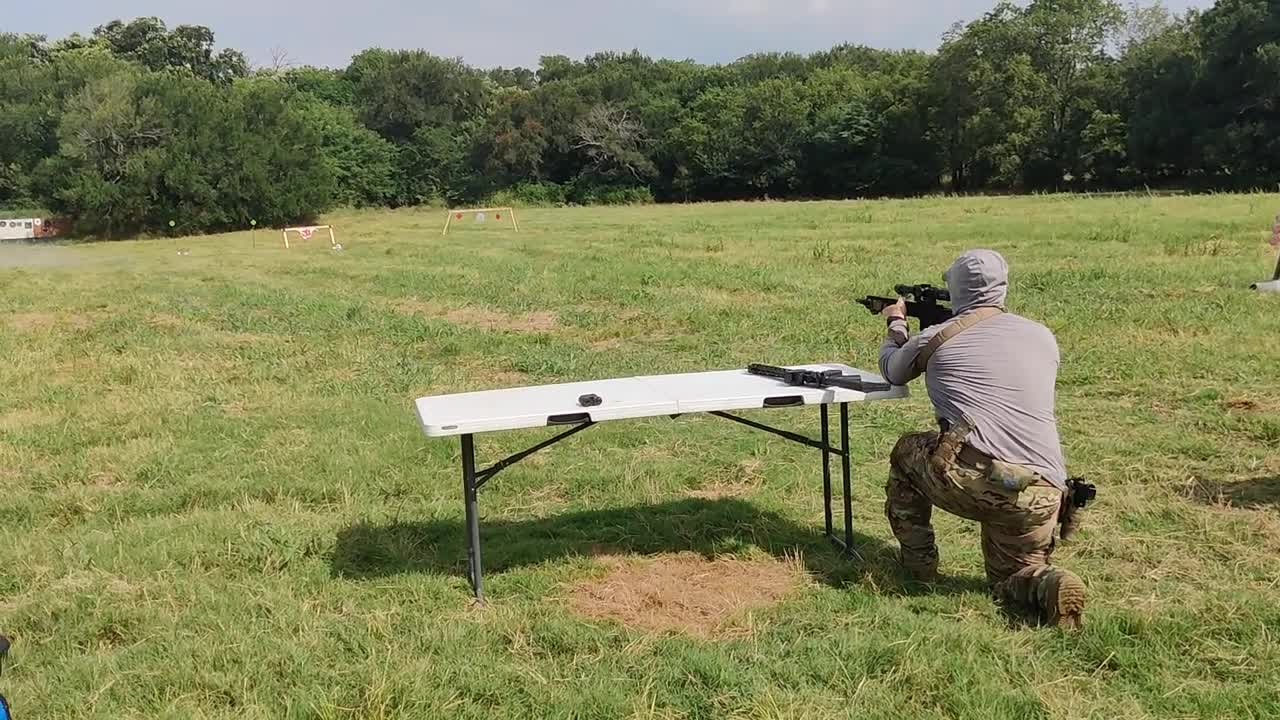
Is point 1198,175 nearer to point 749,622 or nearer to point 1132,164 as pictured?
point 1132,164

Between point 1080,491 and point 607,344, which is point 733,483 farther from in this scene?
point 607,344

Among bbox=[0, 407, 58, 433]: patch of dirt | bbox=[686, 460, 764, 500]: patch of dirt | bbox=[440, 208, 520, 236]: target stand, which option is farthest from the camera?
bbox=[440, 208, 520, 236]: target stand

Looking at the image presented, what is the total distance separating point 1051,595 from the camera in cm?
354

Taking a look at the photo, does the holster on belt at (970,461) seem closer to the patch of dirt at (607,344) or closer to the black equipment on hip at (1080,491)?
the black equipment on hip at (1080,491)

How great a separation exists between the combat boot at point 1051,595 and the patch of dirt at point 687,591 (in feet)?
2.90

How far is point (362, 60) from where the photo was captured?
80000 millimetres

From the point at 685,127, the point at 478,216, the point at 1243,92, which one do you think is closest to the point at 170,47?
the point at 685,127

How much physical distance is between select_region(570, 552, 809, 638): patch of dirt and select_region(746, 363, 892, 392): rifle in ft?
2.61

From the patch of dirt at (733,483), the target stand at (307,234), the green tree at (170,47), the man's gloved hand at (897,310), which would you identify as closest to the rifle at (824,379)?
the man's gloved hand at (897,310)

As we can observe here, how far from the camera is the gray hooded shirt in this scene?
3.64 m

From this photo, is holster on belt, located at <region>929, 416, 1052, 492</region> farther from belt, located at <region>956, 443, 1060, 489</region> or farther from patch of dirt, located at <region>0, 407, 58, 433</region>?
patch of dirt, located at <region>0, 407, 58, 433</region>

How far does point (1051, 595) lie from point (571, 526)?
2.35 metres

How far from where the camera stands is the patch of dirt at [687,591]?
12.6ft

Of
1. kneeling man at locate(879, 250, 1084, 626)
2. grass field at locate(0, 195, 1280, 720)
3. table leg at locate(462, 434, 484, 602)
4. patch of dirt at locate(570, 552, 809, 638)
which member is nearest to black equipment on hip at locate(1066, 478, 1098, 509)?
kneeling man at locate(879, 250, 1084, 626)
